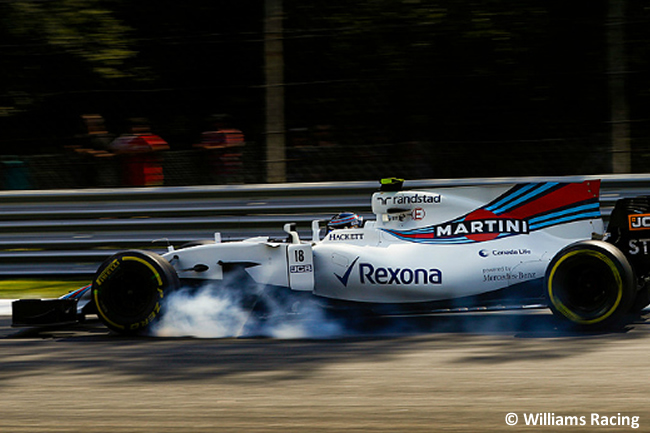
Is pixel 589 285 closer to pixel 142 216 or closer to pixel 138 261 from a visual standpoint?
pixel 138 261

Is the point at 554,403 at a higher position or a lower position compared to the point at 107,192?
lower

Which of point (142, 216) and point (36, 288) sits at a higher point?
point (142, 216)

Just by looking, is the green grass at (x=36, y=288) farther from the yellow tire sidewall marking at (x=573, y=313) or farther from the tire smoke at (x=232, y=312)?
the yellow tire sidewall marking at (x=573, y=313)

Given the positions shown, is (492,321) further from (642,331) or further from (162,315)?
(162,315)

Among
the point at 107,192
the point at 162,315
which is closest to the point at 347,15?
the point at 107,192

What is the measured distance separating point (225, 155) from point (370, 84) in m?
2.48

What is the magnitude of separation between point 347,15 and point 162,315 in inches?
239

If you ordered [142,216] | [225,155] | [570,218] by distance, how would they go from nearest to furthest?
1. [570,218]
2. [142,216]
3. [225,155]

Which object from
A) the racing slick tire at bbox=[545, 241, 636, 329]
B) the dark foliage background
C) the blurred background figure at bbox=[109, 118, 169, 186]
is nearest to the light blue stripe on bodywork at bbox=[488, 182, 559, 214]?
the racing slick tire at bbox=[545, 241, 636, 329]

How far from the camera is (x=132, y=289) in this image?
23.1ft

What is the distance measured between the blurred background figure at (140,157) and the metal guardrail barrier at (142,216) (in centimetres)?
25

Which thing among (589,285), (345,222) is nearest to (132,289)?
(345,222)

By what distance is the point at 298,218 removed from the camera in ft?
31.4

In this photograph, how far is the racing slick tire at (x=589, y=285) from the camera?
6164mm
